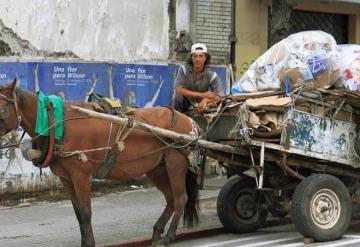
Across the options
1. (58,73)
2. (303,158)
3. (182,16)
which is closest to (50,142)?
(303,158)

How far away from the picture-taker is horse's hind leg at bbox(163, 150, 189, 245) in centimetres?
711

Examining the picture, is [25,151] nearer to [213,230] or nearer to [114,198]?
[213,230]

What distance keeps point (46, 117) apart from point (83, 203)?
0.95 meters

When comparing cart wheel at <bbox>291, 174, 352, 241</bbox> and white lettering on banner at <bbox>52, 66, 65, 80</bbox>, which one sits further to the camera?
white lettering on banner at <bbox>52, 66, 65, 80</bbox>

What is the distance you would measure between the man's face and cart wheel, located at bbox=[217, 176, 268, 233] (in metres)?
1.60

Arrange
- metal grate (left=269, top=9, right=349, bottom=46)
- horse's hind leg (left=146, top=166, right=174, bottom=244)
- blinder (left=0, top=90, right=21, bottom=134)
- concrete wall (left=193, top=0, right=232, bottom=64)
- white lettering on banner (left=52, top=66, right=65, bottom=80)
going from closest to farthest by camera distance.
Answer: blinder (left=0, top=90, right=21, bottom=134) < horse's hind leg (left=146, top=166, right=174, bottom=244) < white lettering on banner (left=52, top=66, right=65, bottom=80) < concrete wall (left=193, top=0, right=232, bottom=64) < metal grate (left=269, top=9, right=349, bottom=46)

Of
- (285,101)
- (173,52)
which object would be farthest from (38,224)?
(173,52)

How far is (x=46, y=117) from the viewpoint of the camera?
6.29 m

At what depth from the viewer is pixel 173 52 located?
483 inches

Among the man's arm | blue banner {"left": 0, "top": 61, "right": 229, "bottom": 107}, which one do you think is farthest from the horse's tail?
blue banner {"left": 0, "top": 61, "right": 229, "bottom": 107}

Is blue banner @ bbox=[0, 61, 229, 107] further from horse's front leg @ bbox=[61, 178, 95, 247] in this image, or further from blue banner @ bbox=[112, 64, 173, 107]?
horse's front leg @ bbox=[61, 178, 95, 247]

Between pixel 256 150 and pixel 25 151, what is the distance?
2.62 meters

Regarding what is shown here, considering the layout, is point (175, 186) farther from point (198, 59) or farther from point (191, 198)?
point (198, 59)

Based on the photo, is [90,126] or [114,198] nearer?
[90,126]
